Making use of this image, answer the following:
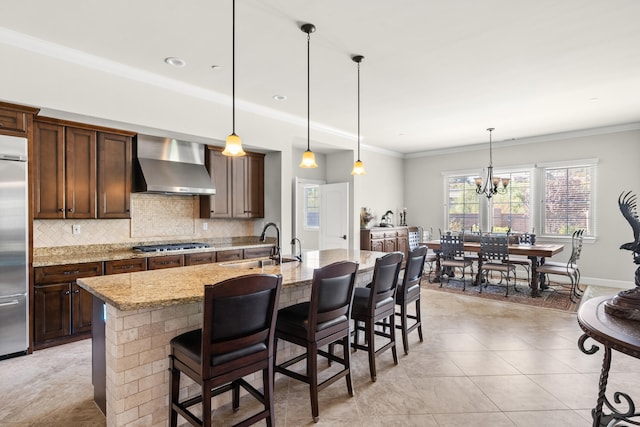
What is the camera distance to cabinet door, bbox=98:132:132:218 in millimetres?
3912

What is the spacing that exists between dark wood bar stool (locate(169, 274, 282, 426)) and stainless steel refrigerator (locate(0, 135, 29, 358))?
2.19 meters

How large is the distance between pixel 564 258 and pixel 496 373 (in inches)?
192

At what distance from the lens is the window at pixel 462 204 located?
25.2ft

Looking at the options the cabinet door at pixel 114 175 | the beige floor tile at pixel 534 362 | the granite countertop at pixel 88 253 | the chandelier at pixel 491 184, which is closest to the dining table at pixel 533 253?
the chandelier at pixel 491 184

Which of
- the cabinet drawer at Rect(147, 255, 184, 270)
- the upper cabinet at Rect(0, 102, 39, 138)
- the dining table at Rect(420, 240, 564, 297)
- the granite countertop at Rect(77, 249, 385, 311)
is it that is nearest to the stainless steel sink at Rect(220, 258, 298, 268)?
the granite countertop at Rect(77, 249, 385, 311)

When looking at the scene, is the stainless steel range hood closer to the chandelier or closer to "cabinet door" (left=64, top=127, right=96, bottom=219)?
"cabinet door" (left=64, top=127, right=96, bottom=219)

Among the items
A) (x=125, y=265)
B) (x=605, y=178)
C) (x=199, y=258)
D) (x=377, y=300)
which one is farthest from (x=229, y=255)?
(x=605, y=178)

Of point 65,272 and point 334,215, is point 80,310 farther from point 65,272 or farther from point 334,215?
point 334,215

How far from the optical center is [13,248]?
10.0 ft

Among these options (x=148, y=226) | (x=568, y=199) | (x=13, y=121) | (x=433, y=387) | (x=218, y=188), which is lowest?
(x=433, y=387)

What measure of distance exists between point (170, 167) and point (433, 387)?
3.86 metres

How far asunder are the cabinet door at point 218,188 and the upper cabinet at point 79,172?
1.08m

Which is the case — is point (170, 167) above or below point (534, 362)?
above

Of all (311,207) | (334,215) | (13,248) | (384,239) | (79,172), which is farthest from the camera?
(311,207)
